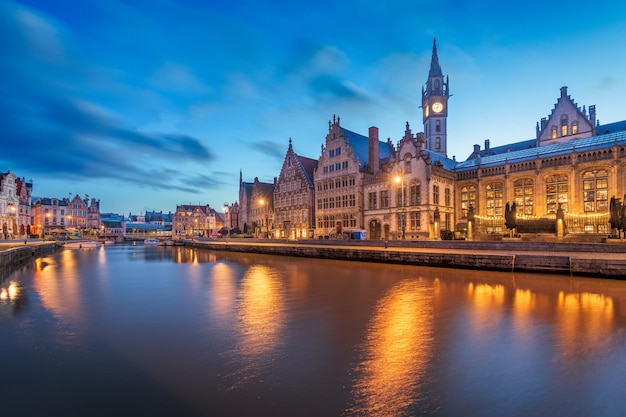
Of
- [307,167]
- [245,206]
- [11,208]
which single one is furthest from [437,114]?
[11,208]

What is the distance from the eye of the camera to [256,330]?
11.3m

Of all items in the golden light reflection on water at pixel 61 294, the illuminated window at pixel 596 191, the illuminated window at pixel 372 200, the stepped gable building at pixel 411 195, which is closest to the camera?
the golden light reflection on water at pixel 61 294

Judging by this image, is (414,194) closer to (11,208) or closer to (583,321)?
(583,321)

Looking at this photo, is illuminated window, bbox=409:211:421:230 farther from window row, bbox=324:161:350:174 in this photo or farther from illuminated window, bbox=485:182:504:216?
window row, bbox=324:161:350:174

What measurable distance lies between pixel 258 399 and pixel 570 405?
19.2 ft

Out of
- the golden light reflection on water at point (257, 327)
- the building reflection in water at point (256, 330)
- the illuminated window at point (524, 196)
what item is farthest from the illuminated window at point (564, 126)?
the building reflection in water at point (256, 330)

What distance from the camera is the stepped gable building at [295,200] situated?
6175 centimetres

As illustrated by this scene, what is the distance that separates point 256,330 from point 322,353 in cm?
310

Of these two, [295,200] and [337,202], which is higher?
[295,200]

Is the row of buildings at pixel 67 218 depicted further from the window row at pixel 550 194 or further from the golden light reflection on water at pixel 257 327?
the golden light reflection on water at pixel 257 327

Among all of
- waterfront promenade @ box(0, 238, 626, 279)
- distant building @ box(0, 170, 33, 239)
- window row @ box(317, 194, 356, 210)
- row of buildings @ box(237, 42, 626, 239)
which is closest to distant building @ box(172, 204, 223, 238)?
distant building @ box(0, 170, 33, 239)

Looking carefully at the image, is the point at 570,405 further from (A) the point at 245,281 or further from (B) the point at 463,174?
(B) the point at 463,174

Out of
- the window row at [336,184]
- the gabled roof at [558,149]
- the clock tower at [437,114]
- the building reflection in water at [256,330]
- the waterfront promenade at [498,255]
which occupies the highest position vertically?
the clock tower at [437,114]

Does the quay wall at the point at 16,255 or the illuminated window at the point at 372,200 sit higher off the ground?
the illuminated window at the point at 372,200
